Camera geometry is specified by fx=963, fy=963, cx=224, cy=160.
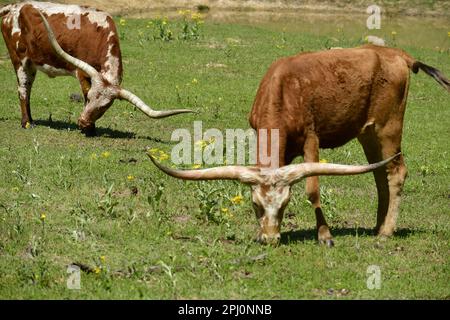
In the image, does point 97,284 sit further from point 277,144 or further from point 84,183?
point 84,183

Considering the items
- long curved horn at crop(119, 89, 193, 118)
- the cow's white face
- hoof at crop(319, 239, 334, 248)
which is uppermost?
the cow's white face

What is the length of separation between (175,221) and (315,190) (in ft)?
5.76

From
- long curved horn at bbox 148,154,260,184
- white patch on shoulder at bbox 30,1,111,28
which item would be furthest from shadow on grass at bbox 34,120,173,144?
long curved horn at bbox 148,154,260,184

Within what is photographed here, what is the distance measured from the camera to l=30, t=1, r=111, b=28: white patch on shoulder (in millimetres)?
15766

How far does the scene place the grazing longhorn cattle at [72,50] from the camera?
49.6 feet

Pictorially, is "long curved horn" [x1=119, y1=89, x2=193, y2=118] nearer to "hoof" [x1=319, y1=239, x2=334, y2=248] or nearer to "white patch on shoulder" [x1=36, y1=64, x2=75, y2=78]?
"white patch on shoulder" [x1=36, y1=64, x2=75, y2=78]

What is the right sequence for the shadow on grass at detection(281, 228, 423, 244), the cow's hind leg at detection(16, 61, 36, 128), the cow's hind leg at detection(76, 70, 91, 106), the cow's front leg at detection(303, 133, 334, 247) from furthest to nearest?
1. the cow's hind leg at detection(16, 61, 36, 128)
2. the cow's hind leg at detection(76, 70, 91, 106)
3. the shadow on grass at detection(281, 228, 423, 244)
4. the cow's front leg at detection(303, 133, 334, 247)

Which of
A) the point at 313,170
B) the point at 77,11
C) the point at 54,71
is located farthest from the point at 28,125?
the point at 313,170

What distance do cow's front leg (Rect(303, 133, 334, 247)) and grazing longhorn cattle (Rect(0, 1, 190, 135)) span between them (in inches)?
194

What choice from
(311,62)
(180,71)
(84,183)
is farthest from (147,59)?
(311,62)

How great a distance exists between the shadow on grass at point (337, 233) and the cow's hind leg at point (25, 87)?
22.3 ft

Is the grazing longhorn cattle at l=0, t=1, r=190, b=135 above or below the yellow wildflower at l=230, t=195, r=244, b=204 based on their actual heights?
above

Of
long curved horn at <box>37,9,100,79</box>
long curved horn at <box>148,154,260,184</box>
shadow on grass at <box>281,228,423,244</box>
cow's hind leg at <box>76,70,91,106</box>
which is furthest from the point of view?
cow's hind leg at <box>76,70,91,106</box>

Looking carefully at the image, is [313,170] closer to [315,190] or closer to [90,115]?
[315,190]
